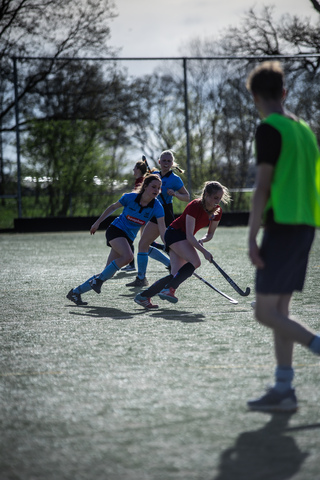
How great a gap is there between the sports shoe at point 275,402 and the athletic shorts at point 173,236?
3271 millimetres

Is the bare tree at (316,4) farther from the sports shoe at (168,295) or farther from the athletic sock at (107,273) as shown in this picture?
the sports shoe at (168,295)

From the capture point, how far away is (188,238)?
5781 millimetres

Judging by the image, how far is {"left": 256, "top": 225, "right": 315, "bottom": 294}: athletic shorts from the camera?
277 cm

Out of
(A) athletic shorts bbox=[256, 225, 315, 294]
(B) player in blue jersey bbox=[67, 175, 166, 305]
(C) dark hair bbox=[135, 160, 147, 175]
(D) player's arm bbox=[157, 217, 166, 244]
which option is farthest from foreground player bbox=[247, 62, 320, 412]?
(C) dark hair bbox=[135, 160, 147, 175]

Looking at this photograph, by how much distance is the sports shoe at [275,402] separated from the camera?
2.84m

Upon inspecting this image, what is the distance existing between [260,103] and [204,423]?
4.67 feet

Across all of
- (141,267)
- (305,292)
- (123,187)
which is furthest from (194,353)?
(123,187)

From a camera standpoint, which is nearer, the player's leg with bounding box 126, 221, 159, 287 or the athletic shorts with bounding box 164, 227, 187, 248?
the athletic shorts with bounding box 164, 227, 187, 248

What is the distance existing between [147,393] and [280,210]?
112 cm

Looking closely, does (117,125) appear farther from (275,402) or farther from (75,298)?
(275,402)

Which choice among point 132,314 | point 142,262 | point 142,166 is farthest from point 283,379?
point 142,166

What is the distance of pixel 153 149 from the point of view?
759 inches

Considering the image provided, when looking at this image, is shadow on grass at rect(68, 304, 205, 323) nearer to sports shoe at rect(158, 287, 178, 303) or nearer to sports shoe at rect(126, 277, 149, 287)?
sports shoe at rect(158, 287, 178, 303)

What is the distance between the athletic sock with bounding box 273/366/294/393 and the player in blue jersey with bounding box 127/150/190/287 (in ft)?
14.3
